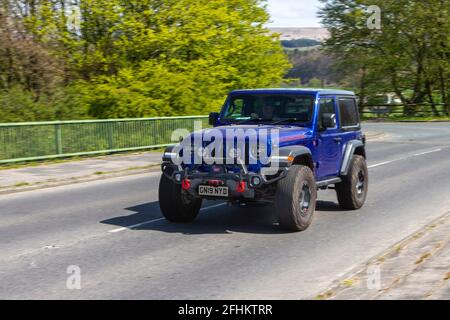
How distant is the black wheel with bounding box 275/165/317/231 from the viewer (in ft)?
29.3

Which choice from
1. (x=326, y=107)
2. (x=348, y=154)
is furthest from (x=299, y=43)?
(x=326, y=107)

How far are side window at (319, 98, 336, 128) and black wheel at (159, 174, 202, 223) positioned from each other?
2.39 m

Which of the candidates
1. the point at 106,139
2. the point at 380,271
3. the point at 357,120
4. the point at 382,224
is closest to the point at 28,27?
the point at 106,139

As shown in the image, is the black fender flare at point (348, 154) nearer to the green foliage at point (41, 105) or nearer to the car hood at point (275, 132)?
the car hood at point (275, 132)

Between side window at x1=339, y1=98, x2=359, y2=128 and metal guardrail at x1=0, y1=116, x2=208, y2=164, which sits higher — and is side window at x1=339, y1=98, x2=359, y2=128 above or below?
above

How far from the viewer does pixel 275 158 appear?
8.98m

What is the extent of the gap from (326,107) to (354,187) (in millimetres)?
1458

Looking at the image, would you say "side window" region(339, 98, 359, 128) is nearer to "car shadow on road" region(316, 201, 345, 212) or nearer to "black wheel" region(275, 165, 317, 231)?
"car shadow on road" region(316, 201, 345, 212)

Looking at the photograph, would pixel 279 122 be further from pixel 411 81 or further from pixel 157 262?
pixel 411 81

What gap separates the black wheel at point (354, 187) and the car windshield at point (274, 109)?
58.2 inches

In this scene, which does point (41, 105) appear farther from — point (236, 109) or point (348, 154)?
point (348, 154)

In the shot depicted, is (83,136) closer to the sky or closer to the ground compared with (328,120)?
closer to the ground

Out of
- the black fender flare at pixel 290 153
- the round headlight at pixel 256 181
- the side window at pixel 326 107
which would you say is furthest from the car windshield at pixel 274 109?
the round headlight at pixel 256 181

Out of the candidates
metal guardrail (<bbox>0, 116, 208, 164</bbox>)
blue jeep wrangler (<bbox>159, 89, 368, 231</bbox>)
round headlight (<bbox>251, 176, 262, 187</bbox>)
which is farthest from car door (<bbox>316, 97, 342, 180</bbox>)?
metal guardrail (<bbox>0, 116, 208, 164</bbox>)
